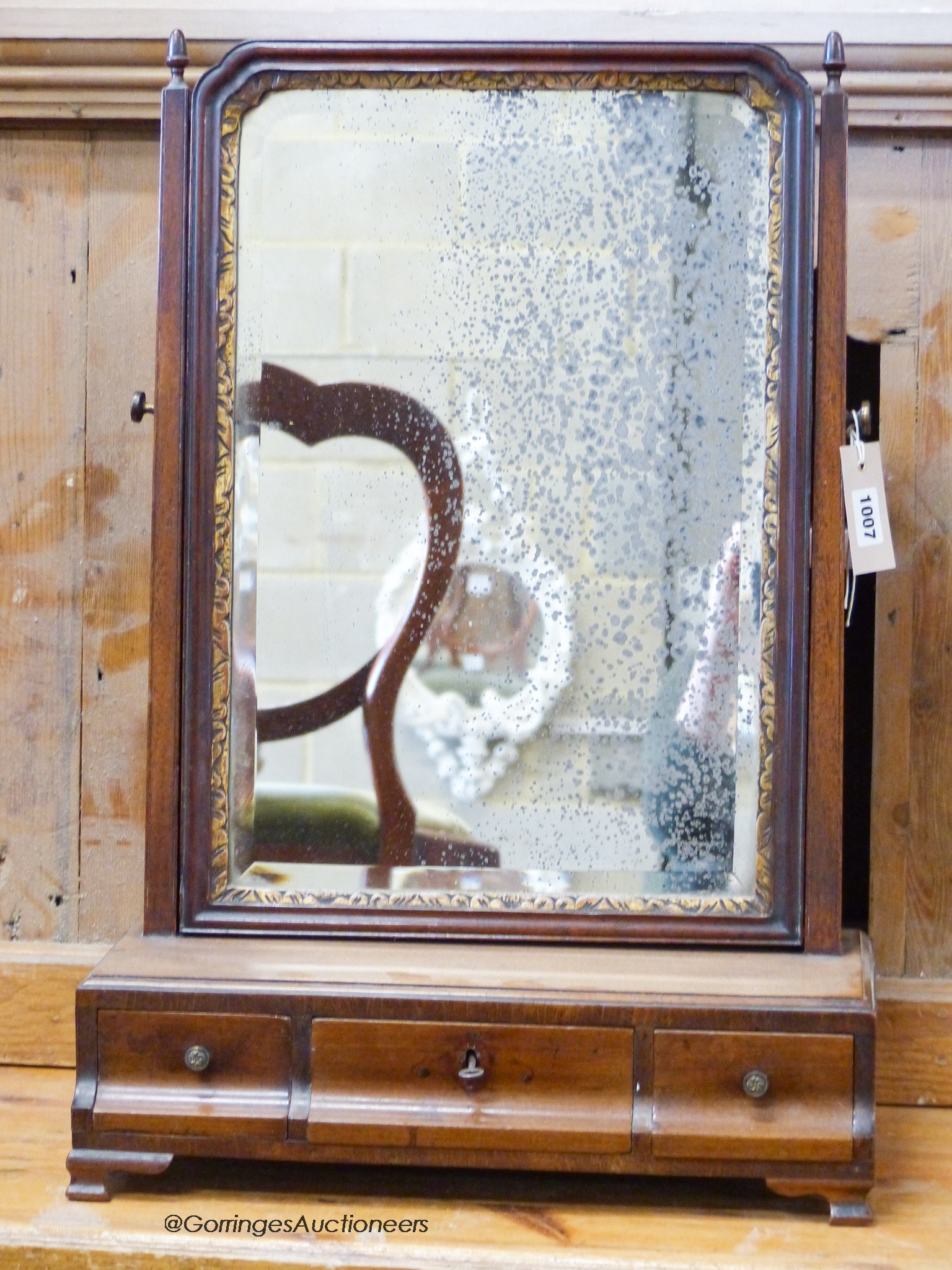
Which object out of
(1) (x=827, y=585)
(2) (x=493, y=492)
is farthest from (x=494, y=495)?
(1) (x=827, y=585)

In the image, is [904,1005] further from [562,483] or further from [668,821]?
[562,483]

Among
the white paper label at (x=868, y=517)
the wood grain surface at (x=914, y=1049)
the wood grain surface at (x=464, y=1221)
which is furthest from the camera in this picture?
Answer: the wood grain surface at (x=914, y=1049)

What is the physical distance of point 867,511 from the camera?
849 mm

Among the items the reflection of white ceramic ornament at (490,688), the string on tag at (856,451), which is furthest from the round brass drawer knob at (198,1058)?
the string on tag at (856,451)

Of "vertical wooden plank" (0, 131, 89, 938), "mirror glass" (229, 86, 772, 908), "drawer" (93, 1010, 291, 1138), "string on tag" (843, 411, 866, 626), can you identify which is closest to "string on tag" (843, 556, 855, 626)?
"string on tag" (843, 411, 866, 626)

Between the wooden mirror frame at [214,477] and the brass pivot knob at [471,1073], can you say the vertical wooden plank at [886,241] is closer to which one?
the wooden mirror frame at [214,477]

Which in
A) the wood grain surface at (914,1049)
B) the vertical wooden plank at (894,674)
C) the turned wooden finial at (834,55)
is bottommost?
the wood grain surface at (914,1049)

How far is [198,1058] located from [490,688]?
32 cm

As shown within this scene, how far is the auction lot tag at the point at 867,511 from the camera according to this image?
2.77ft

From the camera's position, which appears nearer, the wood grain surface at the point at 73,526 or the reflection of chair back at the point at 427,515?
the reflection of chair back at the point at 427,515

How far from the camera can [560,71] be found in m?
0.87

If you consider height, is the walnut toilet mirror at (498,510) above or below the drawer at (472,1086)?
above

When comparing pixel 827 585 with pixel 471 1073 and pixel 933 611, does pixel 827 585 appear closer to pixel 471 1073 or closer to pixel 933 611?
pixel 933 611

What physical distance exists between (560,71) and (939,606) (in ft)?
1.77
